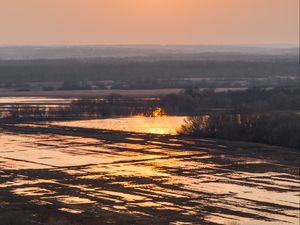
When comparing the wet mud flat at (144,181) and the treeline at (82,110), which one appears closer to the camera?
the wet mud flat at (144,181)

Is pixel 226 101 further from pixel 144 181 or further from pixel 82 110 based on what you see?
pixel 144 181

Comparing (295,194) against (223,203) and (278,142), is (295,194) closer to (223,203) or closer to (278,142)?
(223,203)

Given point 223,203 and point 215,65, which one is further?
point 215,65

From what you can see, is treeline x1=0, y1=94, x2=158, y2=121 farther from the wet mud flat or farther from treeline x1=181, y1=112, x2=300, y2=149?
the wet mud flat

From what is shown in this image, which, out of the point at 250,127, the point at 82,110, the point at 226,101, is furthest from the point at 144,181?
the point at 226,101

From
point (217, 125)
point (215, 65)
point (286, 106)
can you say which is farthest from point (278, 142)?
point (215, 65)

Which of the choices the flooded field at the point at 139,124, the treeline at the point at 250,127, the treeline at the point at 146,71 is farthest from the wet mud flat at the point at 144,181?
the treeline at the point at 146,71

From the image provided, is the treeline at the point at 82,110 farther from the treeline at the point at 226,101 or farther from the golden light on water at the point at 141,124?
the golden light on water at the point at 141,124
